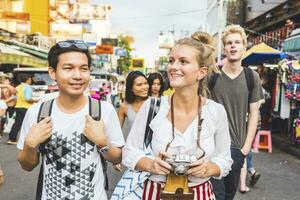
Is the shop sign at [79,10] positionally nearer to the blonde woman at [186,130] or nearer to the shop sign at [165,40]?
the blonde woman at [186,130]

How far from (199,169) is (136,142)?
422mm

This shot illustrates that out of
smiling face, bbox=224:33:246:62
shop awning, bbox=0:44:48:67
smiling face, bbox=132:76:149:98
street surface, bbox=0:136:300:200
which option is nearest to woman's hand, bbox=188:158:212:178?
smiling face, bbox=224:33:246:62

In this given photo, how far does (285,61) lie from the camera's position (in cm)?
1045

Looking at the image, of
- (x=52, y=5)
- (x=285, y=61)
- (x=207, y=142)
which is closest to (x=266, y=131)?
(x=285, y=61)

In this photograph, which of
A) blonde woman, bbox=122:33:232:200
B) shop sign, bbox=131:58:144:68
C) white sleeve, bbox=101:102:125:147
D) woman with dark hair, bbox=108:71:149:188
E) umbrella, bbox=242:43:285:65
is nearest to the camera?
blonde woman, bbox=122:33:232:200

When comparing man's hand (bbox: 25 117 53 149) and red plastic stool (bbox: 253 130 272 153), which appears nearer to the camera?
man's hand (bbox: 25 117 53 149)

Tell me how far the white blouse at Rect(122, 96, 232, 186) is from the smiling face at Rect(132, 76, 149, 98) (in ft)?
8.21

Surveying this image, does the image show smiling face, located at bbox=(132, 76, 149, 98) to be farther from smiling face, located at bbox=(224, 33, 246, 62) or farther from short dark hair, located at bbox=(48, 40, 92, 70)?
short dark hair, located at bbox=(48, 40, 92, 70)

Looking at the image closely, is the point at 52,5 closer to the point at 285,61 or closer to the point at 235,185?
the point at 285,61

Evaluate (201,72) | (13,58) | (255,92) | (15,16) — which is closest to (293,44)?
(255,92)

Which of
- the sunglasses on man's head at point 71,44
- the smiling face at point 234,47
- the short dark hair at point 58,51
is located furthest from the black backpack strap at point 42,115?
the smiling face at point 234,47

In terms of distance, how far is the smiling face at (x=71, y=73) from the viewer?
239 centimetres

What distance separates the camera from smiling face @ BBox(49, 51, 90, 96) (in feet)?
7.84

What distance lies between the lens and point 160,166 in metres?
2.15
